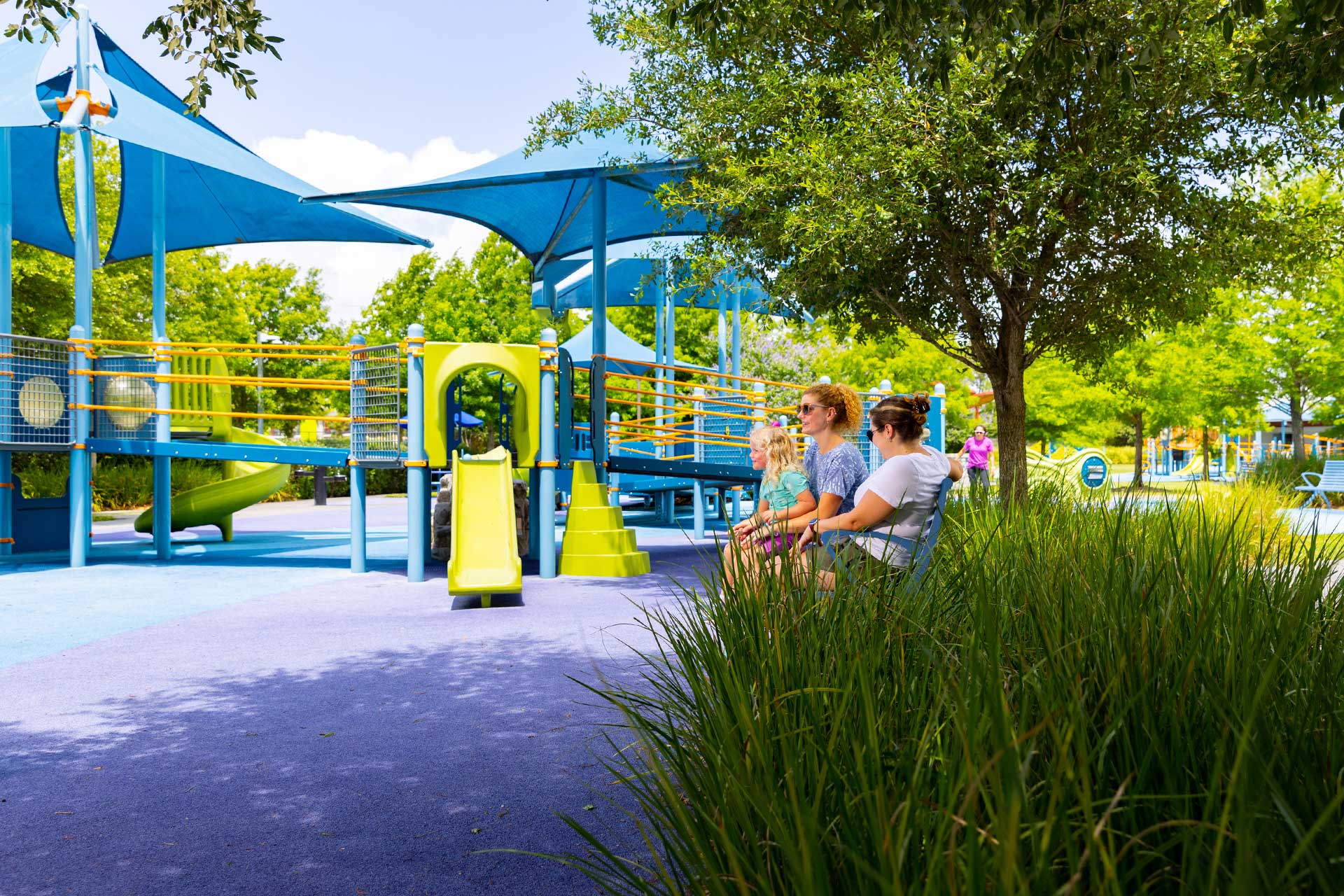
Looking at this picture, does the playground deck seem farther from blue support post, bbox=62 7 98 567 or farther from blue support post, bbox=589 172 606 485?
blue support post, bbox=589 172 606 485

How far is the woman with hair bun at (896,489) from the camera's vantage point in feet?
Result: 13.9

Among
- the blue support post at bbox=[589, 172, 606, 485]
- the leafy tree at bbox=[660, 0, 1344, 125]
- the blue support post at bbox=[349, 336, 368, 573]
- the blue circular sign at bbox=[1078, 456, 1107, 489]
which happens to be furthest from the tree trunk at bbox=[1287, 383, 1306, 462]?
the blue support post at bbox=[349, 336, 368, 573]

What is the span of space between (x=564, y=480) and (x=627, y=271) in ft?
38.0

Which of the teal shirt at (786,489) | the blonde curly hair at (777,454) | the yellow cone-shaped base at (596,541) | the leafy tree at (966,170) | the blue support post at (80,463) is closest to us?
the teal shirt at (786,489)

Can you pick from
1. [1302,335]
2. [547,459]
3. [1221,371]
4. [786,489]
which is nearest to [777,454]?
[786,489]

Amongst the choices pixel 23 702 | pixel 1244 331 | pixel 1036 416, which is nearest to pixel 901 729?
pixel 23 702

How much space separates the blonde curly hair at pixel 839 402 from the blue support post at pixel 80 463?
9.78m

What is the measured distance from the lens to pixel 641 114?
30.2 ft

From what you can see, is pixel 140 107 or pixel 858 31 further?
pixel 140 107

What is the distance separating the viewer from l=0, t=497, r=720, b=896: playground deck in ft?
9.96

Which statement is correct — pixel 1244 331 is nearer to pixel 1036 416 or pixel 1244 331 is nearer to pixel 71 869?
pixel 1036 416

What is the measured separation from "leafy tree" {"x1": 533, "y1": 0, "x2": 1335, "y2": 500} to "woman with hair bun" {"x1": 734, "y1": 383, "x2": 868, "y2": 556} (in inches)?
Answer: 86.3

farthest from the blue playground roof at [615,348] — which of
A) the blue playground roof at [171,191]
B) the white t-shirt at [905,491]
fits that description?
the white t-shirt at [905,491]

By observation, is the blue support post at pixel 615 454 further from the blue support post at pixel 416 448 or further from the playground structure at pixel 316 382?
the blue support post at pixel 416 448
